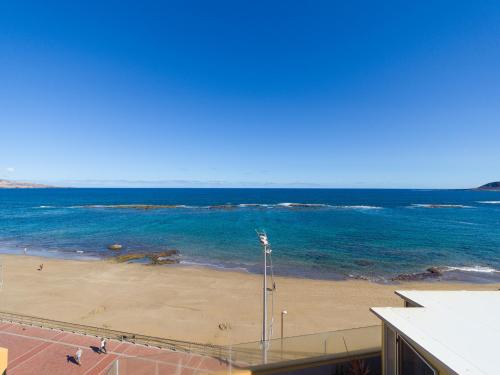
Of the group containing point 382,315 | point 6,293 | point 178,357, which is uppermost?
point 382,315

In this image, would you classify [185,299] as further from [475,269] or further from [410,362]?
[475,269]

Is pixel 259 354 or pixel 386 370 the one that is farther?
pixel 259 354

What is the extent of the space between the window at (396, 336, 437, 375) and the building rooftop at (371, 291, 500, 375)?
279 millimetres

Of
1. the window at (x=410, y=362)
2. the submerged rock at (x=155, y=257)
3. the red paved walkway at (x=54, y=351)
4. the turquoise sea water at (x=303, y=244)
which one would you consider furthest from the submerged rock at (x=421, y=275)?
the window at (x=410, y=362)

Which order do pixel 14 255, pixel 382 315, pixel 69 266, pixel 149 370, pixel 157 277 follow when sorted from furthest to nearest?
1. pixel 14 255
2. pixel 69 266
3. pixel 157 277
4. pixel 149 370
5. pixel 382 315

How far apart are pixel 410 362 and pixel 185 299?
20927 mm

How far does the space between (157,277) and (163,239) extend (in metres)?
19.4

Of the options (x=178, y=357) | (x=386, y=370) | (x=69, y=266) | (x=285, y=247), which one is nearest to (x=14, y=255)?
(x=69, y=266)

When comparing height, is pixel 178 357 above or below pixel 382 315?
below

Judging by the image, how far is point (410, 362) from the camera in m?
4.79

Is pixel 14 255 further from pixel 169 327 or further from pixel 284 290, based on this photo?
pixel 284 290

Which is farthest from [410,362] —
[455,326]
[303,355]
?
[303,355]

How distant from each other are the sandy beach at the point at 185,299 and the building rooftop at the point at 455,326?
522 inches

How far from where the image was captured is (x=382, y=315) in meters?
5.32
